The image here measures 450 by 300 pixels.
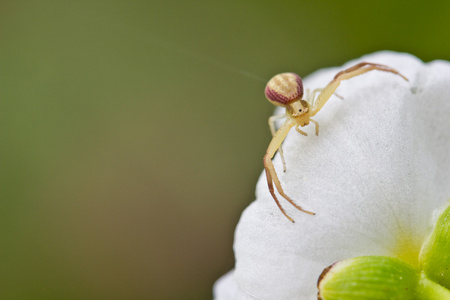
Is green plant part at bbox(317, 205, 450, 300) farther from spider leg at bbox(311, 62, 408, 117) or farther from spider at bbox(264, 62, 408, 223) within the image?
spider leg at bbox(311, 62, 408, 117)

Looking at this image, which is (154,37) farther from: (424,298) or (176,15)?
(424,298)

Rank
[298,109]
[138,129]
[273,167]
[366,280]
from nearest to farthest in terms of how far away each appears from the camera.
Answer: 1. [366,280]
2. [273,167]
3. [298,109]
4. [138,129]

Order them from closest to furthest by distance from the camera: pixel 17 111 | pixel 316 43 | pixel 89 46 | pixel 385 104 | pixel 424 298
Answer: pixel 424 298, pixel 385 104, pixel 316 43, pixel 17 111, pixel 89 46

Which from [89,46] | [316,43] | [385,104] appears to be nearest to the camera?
[385,104]

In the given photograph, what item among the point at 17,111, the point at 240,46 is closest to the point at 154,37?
the point at 240,46

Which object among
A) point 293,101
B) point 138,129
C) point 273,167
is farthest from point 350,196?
point 138,129

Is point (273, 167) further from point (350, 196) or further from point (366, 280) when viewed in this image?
point (366, 280)

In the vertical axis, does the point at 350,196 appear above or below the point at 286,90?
below
